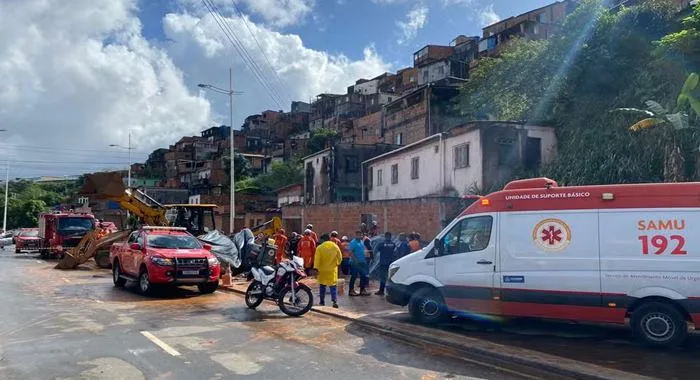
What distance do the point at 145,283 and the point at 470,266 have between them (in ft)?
29.5

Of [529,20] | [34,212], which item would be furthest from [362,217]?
[34,212]

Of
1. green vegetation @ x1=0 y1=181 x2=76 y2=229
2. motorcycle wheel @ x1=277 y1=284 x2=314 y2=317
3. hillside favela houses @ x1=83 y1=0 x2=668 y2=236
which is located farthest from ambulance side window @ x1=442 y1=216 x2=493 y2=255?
green vegetation @ x1=0 y1=181 x2=76 y2=229

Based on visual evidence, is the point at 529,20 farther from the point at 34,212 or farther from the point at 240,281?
the point at 34,212

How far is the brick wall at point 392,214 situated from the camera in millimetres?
18906

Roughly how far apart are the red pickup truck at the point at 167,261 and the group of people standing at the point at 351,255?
2919 mm

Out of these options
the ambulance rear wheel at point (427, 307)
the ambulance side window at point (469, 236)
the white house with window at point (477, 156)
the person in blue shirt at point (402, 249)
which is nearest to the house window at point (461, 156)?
the white house with window at point (477, 156)

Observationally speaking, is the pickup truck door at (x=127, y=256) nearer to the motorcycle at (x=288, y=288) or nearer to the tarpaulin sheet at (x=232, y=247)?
the tarpaulin sheet at (x=232, y=247)

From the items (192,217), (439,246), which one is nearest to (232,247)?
(192,217)

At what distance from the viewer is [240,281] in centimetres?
1789

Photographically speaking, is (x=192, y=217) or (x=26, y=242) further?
(x=26, y=242)

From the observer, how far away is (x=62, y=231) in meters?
29.2

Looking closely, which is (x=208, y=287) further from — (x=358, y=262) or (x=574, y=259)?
(x=574, y=259)

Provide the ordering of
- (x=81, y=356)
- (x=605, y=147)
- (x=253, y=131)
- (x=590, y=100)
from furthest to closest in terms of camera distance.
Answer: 1. (x=253, y=131)
2. (x=590, y=100)
3. (x=605, y=147)
4. (x=81, y=356)

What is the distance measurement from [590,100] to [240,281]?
61.5ft
